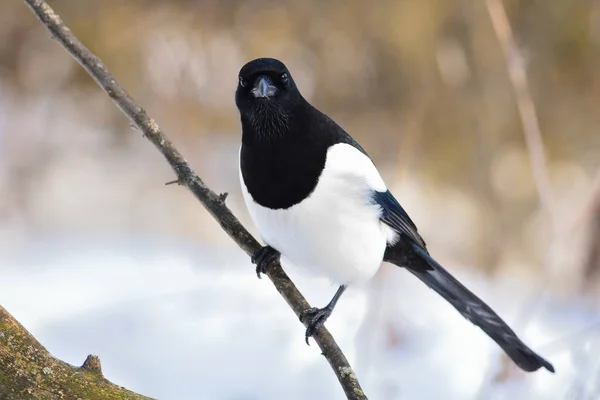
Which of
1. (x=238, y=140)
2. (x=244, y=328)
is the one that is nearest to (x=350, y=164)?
(x=244, y=328)

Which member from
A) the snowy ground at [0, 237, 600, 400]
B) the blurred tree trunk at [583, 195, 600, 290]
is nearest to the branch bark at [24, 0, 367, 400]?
the snowy ground at [0, 237, 600, 400]

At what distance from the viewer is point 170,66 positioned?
2.41 metres

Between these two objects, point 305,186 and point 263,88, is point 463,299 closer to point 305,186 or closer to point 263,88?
point 305,186

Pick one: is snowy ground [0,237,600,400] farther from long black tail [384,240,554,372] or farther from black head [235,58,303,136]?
black head [235,58,303,136]

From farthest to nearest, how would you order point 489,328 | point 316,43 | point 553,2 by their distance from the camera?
point 316,43 → point 553,2 → point 489,328

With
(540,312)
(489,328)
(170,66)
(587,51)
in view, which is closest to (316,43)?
(170,66)

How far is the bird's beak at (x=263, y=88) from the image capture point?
1.05m

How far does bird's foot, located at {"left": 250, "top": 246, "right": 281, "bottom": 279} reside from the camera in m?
1.21

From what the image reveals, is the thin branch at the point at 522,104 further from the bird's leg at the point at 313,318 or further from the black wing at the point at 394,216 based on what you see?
the bird's leg at the point at 313,318

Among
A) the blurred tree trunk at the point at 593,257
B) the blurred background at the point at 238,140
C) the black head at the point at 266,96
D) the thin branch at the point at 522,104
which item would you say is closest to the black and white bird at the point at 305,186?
the black head at the point at 266,96

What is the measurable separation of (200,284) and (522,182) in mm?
1128

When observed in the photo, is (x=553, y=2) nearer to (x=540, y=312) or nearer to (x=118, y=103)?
(x=540, y=312)

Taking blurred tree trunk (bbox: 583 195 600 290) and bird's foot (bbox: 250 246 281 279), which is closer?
bird's foot (bbox: 250 246 281 279)

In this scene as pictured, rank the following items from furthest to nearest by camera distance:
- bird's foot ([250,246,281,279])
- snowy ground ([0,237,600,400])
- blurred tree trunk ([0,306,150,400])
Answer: snowy ground ([0,237,600,400]) < bird's foot ([250,246,281,279]) < blurred tree trunk ([0,306,150,400])
